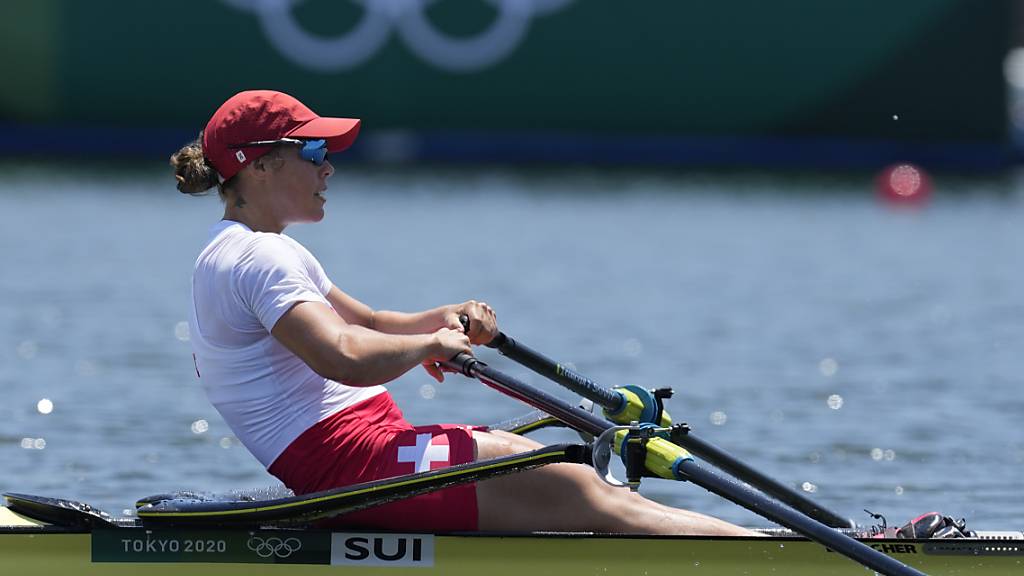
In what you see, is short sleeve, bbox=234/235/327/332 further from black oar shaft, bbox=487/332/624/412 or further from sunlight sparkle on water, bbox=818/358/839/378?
sunlight sparkle on water, bbox=818/358/839/378

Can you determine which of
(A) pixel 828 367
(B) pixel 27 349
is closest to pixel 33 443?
(B) pixel 27 349

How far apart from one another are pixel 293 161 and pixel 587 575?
60.6 inches

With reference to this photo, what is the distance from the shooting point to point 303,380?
5.84m

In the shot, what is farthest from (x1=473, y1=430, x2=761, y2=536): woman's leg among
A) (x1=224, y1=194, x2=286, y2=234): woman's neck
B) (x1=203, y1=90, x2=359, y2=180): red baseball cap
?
(x1=203, y1=90, x2=359, y2=180): red baseball cap

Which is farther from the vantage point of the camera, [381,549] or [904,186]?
[904,186]

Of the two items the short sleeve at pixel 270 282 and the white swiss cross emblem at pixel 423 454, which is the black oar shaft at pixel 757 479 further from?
the short sleeve at pixel 270 282

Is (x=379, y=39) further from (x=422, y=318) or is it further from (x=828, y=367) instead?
(x=422, y=318)

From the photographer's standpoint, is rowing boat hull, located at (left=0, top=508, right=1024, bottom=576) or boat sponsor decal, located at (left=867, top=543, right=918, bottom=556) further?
boat sponsor decal, located at (left=867, top=543, right=918, bottom=556)

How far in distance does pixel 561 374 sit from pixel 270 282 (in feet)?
4.71

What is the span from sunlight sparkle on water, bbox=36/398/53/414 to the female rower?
18.8ft

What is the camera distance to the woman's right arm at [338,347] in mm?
5551

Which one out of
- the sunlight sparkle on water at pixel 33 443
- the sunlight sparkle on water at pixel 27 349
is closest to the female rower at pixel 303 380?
the sunlight sparkle on water at pixel 33 443

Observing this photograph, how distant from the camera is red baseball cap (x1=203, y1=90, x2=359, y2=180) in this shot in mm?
5875

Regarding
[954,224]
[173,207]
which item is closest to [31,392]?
[173,207]
